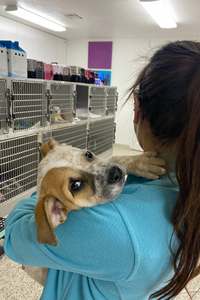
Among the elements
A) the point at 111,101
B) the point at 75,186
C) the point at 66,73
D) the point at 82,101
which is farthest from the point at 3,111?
the point at 111,101

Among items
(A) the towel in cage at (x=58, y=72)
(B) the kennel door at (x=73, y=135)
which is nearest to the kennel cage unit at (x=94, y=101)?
(B) the kennel door at (x=73, y=135)

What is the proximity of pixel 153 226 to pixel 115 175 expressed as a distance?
357 mm

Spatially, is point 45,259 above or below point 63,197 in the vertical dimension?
below

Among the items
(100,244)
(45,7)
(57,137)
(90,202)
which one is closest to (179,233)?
(100,244)

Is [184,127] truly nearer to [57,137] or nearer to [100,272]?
[100,272]

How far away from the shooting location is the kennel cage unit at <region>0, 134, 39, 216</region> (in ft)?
8.52

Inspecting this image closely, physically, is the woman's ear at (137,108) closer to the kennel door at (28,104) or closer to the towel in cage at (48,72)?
the kennel door at (28,104)

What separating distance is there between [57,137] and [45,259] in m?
2.73

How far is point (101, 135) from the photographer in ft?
15.8

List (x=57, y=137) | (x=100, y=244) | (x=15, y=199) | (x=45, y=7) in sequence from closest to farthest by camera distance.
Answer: (x=100, y=244)
(x=15, y=199)
(x=57, y=137)
(x=45, y=7)

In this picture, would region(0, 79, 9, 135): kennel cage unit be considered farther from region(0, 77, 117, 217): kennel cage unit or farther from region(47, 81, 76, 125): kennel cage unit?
region(47, 81, 76, 125): kennel cage unit

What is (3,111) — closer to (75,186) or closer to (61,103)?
(61,103)

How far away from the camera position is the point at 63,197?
0.82 m

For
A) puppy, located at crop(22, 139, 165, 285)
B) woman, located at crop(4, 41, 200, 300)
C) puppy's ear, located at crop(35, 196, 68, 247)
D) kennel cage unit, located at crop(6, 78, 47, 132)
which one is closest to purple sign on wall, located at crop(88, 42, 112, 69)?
kennel cage unit, located at crop(6, 78, 47, 132)
